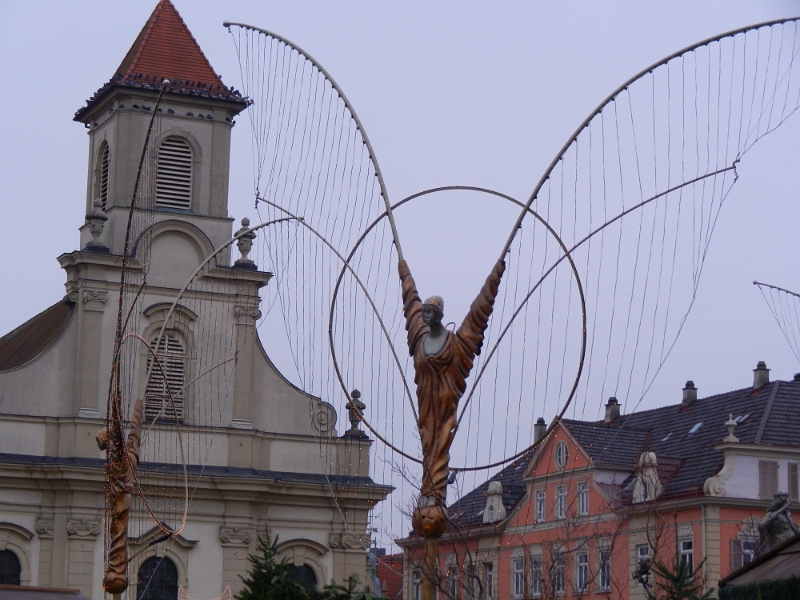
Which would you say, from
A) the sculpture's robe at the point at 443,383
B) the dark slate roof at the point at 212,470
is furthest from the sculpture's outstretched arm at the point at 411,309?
the dark slate roof at the point at 212,470

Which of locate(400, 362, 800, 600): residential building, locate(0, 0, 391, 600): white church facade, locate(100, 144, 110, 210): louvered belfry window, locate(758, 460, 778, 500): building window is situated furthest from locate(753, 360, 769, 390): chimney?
locate(100, 144, 110, 210): louvered belfry window

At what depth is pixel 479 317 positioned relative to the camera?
16859 mm

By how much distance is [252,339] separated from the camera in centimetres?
5178

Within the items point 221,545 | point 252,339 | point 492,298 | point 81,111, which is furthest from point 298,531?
point 492,298

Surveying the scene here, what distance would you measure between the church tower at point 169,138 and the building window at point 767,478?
17.7m

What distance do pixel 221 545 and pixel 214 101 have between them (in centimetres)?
1356

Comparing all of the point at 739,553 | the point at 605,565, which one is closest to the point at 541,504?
the point at 739,553

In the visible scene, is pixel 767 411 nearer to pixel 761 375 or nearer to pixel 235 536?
pixel 761 375

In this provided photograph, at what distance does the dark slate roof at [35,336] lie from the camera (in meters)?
50.7

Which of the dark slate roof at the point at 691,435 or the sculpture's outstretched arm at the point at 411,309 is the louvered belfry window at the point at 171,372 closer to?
the dark slate roof at the point at 691,435

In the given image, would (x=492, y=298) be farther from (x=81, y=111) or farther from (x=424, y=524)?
(x=81, y=111)

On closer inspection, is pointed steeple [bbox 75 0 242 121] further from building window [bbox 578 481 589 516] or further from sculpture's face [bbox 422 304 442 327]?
sculpture's face [bbox 422 304 442 327]

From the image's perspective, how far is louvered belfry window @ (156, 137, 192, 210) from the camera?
5256cm

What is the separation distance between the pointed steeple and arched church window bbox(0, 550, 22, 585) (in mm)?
14200
